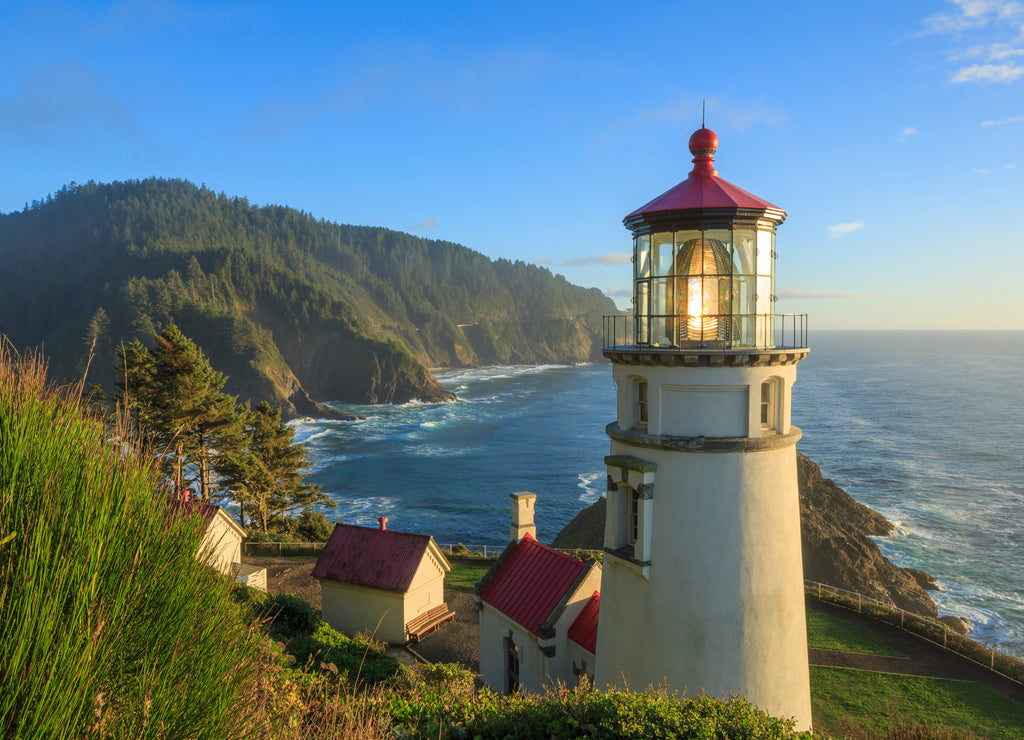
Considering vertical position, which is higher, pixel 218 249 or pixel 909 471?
pixel 218 249

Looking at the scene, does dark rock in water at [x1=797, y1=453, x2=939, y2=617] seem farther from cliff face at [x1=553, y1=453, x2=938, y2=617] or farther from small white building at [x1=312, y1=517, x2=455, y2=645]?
Answer: small white building at [x1=312, y1=517, x2=455, y2=645]

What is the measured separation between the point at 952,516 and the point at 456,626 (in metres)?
39.1

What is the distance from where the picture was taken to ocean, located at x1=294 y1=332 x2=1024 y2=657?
34.1 meters

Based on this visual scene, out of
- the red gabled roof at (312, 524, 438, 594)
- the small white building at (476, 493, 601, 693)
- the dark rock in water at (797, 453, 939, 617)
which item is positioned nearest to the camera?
the small white building at (476, 493, 601, 693)

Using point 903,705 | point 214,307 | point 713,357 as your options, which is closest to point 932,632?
point 903,705

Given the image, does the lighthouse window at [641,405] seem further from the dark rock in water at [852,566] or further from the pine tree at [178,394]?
the pine tree at [178,394]

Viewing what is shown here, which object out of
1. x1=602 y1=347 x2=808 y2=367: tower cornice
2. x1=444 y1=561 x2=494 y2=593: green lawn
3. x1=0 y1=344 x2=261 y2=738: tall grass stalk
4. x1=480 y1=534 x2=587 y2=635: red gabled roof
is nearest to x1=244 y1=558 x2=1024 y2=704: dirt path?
x1=444 y1=561 x2=494 y2=593: green lawn

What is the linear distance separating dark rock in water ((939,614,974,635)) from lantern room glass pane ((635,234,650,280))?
23.6m

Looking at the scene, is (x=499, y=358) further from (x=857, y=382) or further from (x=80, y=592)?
(x=80, y=592)

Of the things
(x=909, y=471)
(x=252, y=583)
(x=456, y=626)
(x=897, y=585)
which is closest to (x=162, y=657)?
(x=456, y=626)

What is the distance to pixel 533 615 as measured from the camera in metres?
12.4

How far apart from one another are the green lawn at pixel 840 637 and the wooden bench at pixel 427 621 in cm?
999

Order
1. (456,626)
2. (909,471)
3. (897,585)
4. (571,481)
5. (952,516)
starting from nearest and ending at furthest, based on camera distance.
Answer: (456,626), (897,585), (952,516), (571,481), (909,471)

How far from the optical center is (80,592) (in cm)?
292
